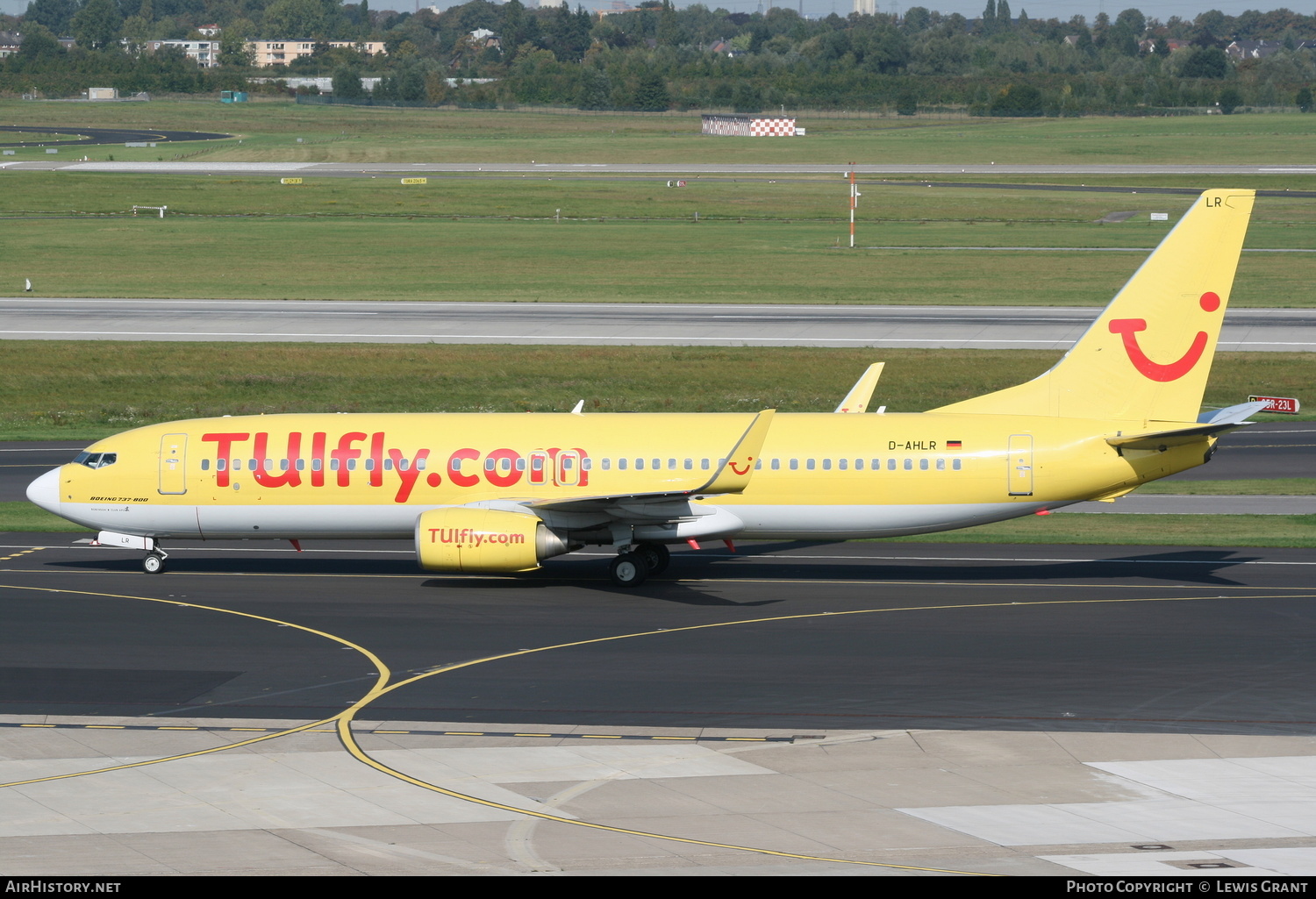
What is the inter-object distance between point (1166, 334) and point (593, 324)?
4538 centimetres

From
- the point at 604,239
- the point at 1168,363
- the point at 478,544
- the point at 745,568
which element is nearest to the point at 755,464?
the point at 745,568

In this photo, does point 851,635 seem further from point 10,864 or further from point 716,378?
point 716,378

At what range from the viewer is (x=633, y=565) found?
124ft

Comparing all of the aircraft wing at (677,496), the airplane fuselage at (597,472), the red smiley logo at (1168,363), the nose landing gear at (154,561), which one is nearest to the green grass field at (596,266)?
the airplane fuselage at (597,472)

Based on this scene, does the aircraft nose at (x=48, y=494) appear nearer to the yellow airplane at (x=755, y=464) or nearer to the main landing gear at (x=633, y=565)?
the yellow airplane at (x=755, y=464)

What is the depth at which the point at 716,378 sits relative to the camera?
65.9 metres

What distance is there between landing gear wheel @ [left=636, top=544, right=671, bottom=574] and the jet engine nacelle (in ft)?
10.8

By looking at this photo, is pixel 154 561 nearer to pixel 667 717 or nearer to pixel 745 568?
pixel 745 568

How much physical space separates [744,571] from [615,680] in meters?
11.6

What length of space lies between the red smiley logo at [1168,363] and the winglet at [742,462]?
10502mm

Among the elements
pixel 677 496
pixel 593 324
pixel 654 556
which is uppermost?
pixel 677 496

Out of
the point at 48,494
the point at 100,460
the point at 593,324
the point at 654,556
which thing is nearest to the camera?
the point at 654,556

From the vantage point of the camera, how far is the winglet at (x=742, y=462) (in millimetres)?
34062

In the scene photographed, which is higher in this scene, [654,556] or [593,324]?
[593,324]
